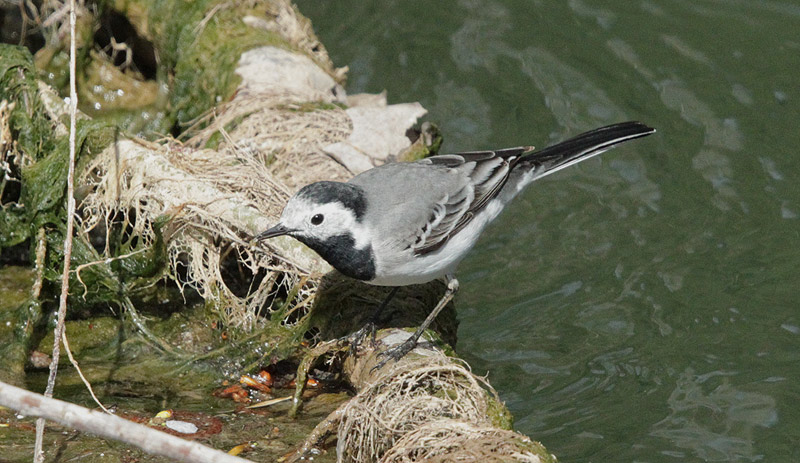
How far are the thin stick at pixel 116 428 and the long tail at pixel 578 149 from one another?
144 inches

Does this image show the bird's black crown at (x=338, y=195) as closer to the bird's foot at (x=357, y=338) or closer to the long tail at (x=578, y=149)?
the bird's foot at (x=357, y=338)

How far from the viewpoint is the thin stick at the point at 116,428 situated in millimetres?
2998

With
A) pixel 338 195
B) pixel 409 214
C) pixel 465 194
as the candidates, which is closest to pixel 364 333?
pixel 409 214

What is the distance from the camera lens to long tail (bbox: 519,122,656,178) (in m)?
6.13

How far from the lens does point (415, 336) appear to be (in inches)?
203

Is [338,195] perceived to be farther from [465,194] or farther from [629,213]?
[629,213]

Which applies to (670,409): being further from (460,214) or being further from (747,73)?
(747,73)

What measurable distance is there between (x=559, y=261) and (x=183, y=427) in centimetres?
378

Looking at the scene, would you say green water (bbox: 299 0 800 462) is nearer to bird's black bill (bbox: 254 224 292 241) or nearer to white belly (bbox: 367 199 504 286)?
white belly (bbox: 367 199 504 286)

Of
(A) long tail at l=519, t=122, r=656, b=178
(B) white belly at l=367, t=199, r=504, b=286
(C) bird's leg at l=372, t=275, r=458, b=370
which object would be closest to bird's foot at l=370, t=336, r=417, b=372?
(C) bird's leg at l=372, t=275, r=458, b=370

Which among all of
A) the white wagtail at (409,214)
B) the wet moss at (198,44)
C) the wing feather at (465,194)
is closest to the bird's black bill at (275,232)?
the white wagtail at (409,214)

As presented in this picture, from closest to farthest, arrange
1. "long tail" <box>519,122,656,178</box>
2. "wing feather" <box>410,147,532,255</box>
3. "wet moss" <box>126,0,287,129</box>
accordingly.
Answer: "wing feather" <box>410,147,532,255</box>, "long tail" <box>519,122,656,178</box>, "wet moss" <box>126,0,287,129</box>

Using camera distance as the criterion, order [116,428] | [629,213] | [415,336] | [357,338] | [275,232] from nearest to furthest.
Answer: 1. [116,428]
2. [275,232]
3. [415,336]
4. [357,338]
5. [629,213]

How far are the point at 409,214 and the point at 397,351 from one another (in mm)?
811
